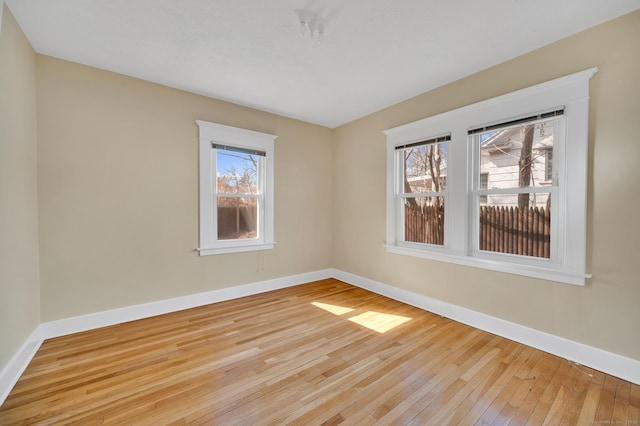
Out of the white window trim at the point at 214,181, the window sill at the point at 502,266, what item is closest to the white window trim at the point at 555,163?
the window sill at the point at 502,266

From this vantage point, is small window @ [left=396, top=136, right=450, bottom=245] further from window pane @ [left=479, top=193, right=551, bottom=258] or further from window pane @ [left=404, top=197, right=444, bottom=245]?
window pane @ [left=479, top=193, right=551, bottom=258]

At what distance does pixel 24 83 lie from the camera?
2197mm

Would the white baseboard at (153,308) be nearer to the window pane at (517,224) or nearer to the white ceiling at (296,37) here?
the white ceiling at (296,37)

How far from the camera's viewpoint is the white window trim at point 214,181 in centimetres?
331

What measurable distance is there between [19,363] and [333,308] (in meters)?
2.76

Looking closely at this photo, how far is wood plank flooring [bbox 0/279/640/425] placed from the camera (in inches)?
62.6

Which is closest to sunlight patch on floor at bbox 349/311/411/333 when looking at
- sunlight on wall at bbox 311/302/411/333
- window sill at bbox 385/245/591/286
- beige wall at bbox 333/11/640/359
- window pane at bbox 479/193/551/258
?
sunlight on wall at bbox 311/302/411/333

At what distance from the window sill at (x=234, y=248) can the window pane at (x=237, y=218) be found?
140 millimetres

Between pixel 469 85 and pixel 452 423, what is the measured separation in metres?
3.05

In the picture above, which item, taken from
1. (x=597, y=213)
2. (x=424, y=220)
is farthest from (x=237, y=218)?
(x=597, y=213)

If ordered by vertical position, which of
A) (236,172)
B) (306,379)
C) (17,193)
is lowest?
(306,379)

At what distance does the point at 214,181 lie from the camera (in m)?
3.43

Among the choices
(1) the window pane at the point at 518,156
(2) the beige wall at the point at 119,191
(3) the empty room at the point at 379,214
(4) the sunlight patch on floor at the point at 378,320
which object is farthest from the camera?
(4) the sunlight patch on floor at the point at 378,320

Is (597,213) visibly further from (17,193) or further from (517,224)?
(17,193)
